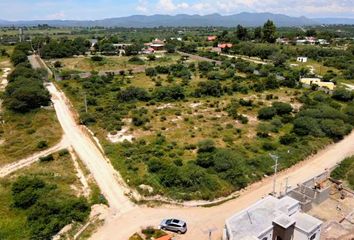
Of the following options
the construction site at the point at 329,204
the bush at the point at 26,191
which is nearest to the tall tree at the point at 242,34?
the construction site at the point at 329,204

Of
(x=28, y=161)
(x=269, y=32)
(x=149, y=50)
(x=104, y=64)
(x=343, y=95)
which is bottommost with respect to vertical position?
(x=28, y=161)

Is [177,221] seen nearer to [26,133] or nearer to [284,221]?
[284,221]

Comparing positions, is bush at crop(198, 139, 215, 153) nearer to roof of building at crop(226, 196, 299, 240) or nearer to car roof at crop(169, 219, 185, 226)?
roof of building at crop(226, 196, 299, 240)

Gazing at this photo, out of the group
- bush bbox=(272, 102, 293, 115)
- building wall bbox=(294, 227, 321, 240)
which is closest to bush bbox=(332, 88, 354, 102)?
bush bbox=(272, 102, 293, 115)

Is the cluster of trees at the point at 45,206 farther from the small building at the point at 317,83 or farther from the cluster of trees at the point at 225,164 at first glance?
the small building at the point at 317,83

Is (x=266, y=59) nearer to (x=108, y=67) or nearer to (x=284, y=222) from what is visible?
(x=108, y=67)

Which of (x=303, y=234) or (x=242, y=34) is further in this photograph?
(x=242, y=34)

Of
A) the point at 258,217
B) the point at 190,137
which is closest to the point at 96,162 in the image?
the point at 190,137
